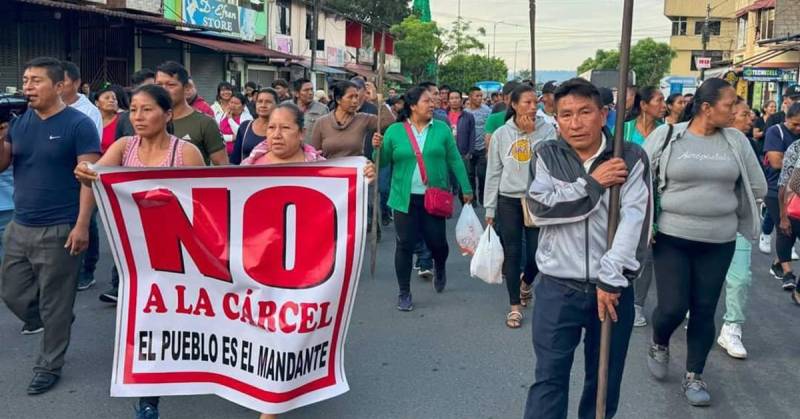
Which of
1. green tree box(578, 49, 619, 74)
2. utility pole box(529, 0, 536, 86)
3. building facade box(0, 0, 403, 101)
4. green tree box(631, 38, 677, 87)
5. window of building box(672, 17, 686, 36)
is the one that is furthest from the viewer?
green tree box(578, 49, 619, 74)

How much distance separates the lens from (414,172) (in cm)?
639

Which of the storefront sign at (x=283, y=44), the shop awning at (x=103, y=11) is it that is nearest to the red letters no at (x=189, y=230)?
the shop awning at (x=103, y=11)

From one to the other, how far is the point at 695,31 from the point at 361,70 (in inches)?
1331

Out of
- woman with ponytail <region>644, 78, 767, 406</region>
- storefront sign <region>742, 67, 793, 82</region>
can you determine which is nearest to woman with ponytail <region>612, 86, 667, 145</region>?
woman with ponytail <region>644, 78, 767, 406</region>

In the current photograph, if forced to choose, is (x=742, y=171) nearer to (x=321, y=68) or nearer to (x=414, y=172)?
(x=414, y=172)

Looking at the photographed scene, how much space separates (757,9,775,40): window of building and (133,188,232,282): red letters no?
3848 centimetres

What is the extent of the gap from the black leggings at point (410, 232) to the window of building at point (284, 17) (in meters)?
27.7

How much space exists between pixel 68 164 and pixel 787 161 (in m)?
4.83

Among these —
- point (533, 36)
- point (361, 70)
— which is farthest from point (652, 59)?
point (533, 36)

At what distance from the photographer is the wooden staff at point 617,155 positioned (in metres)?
3.04

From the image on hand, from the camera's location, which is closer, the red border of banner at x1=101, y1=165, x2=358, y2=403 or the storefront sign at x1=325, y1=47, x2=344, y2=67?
the red border of banner at x1=101, y1=165, x2=358, y2=403

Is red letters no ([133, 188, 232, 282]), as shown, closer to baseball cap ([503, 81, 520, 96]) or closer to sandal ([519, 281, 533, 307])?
baseball cap ([503, 81, 520, 96])

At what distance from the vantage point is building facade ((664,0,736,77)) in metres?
61.3

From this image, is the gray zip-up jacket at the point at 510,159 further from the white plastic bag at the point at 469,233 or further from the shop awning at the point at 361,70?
the shop awning at the point at 361,70
